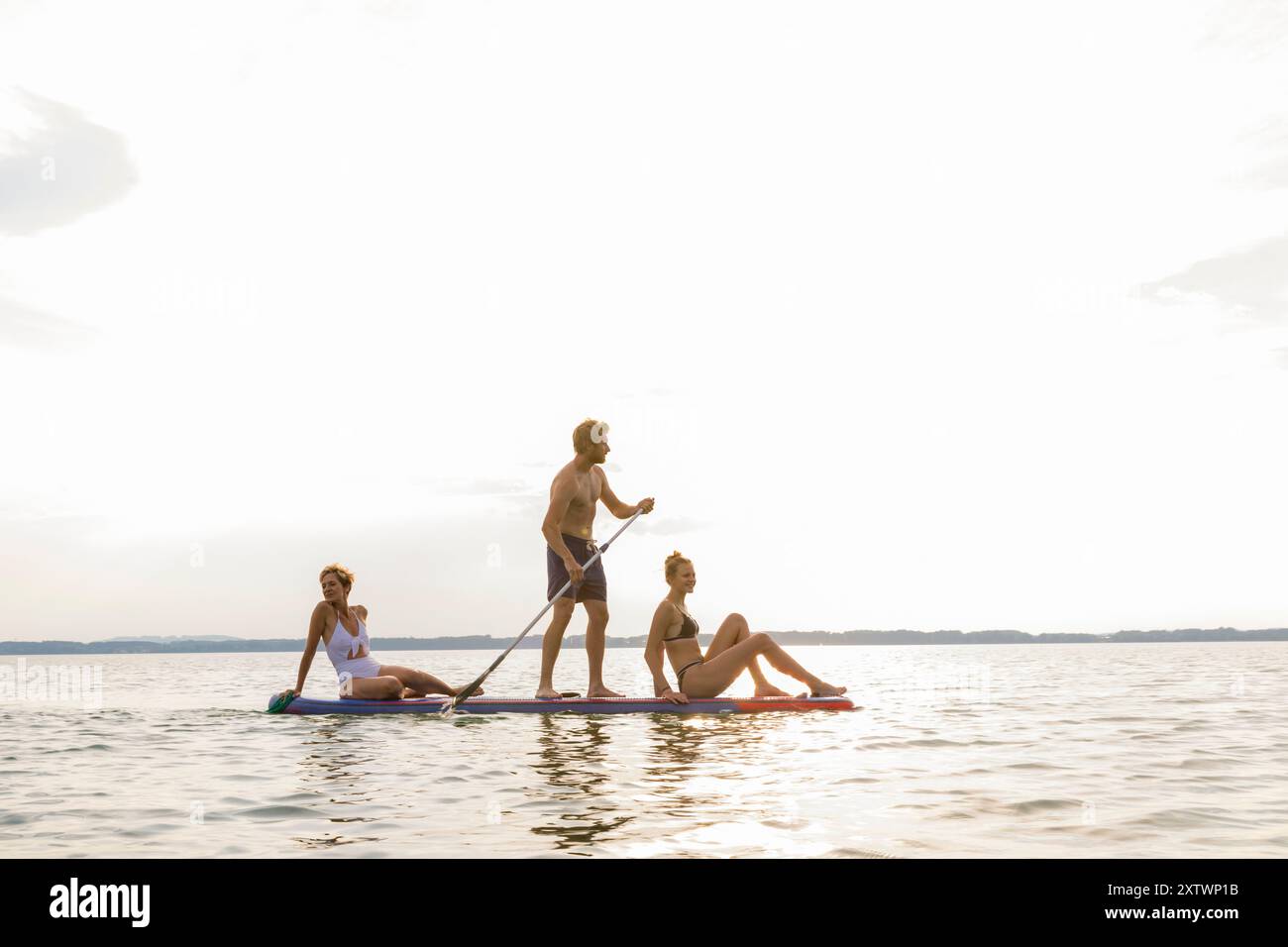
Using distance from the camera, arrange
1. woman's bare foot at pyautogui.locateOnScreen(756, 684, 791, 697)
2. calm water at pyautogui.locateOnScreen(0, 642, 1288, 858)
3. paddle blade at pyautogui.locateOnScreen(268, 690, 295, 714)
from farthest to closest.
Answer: paddle blade at pyautogui.locateOnScreen(268, 690, 295, 714) < woman's bare foot at pyautogui.locateOnScreen(756, 684, 791, 697) < calm water at pyautogui.locateOnScreen(0, 642, 1288, 858)

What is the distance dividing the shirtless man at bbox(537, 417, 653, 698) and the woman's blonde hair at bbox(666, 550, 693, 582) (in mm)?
856

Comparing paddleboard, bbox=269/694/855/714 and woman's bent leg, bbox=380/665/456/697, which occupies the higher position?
woman's bent leg, bbox=380/665/456/697

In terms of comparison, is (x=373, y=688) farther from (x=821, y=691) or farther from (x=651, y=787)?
(x=651, y=787)

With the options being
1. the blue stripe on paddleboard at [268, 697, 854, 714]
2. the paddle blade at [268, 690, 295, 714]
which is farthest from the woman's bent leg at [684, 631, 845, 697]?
the paddle blade at [268, 690, 295, 714]

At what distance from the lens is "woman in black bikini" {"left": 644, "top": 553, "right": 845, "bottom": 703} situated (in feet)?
37.2

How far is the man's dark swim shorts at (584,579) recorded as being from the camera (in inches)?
470

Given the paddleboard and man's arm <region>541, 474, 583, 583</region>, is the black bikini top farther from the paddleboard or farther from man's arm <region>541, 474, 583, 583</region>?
man's arm <region>541, 474, 583, 583</region>

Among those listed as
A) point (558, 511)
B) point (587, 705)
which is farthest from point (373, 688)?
point (558, 511)

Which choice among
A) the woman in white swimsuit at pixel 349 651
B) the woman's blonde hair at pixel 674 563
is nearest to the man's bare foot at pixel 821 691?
the woman's blonde hair at pixel 674 563

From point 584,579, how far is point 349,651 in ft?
9.55

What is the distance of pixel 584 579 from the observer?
11.9 metres

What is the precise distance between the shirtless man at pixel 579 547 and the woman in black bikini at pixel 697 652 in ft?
2.37
